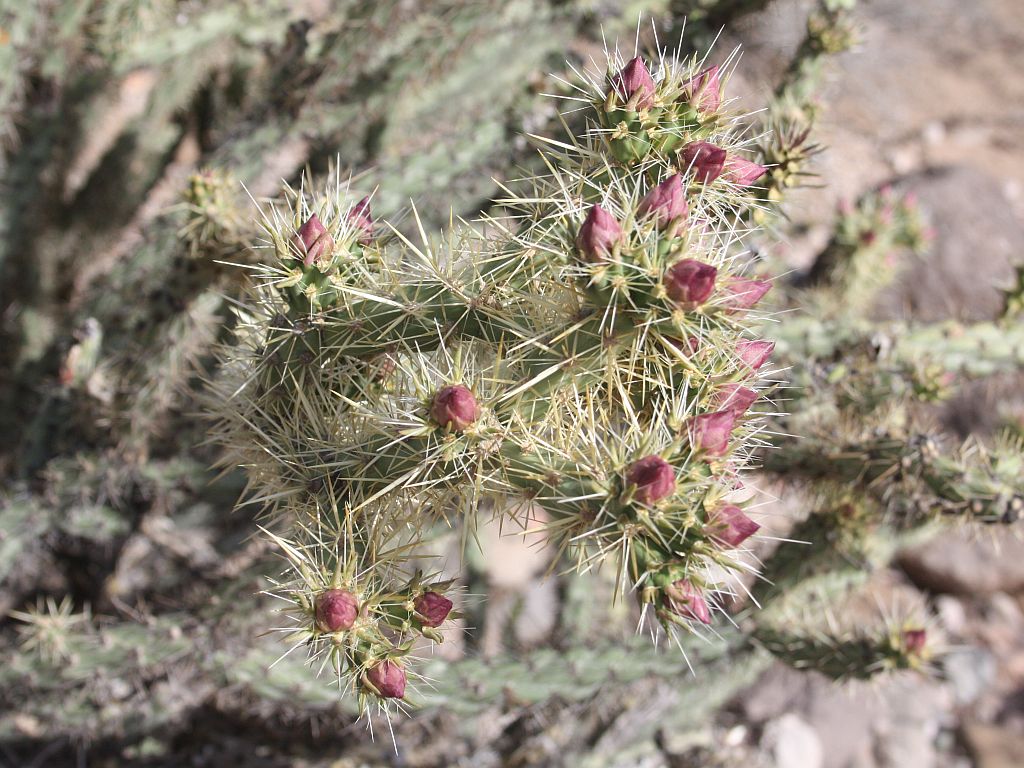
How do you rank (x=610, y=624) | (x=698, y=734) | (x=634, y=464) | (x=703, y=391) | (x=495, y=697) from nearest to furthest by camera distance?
(x=634, y=464), (x=703, y=391), (x=495, y=697), (x=610, y=624), (x=698, y=734)

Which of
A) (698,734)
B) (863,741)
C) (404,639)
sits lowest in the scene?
(863,741)

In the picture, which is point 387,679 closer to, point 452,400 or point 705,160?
point 452,400

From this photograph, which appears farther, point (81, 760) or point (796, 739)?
point (796, 739)

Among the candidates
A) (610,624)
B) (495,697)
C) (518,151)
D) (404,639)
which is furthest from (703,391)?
(610,624)

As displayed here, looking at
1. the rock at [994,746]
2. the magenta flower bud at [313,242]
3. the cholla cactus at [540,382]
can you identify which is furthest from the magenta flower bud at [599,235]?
the rock at [994,746]

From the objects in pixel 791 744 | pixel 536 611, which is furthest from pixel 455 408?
pixel 791 744

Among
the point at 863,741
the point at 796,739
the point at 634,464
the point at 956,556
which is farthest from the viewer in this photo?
the point at 956,556

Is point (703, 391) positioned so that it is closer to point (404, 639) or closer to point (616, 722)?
point (404, 639)

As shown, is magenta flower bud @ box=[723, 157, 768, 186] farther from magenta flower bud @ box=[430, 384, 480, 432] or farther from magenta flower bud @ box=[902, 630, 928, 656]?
magenta flower bud @ box=[902, 630, 928, 656]
